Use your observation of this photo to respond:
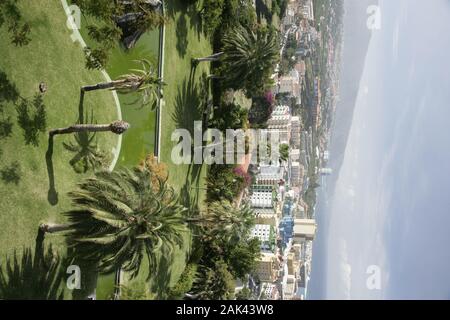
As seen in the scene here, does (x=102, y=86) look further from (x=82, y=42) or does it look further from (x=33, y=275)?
(x=33, y=275)

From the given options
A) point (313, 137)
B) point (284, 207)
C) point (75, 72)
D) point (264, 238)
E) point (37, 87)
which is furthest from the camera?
point (313, 137)

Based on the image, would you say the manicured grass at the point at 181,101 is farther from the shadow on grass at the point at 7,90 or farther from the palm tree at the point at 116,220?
the shadow on grass at the point at 7,90

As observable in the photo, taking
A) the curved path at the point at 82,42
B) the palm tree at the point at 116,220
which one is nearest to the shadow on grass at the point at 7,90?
the palm tree at the point at 116,220

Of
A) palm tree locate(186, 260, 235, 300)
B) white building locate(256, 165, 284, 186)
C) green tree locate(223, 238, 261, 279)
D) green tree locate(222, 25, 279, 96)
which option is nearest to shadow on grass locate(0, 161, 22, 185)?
palm tree locate(186, 260, 235, 300)
